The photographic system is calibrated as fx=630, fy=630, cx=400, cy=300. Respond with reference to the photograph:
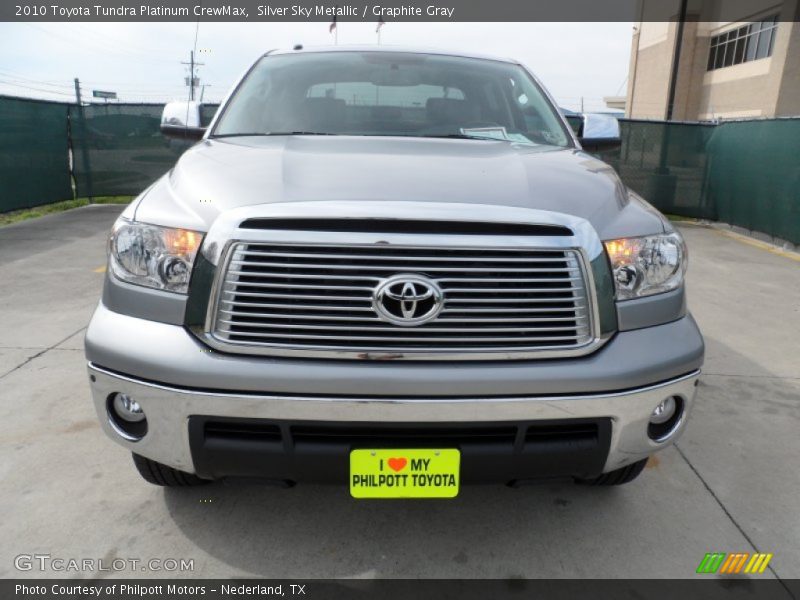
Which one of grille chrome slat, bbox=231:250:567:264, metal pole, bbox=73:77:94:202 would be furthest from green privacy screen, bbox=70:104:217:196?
grille chrome slat, bbox=231:250:567:264

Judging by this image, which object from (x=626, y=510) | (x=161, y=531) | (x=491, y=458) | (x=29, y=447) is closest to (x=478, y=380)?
(x=491, y=458)

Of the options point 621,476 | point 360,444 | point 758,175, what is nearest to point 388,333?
point 360,444

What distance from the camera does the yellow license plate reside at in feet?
6.07

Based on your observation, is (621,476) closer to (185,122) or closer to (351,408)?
(351,408)

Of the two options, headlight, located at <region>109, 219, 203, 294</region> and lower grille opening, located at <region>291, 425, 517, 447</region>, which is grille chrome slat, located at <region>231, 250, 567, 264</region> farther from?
lower grille opening, located at <region>291, 425, 517, 447</region>

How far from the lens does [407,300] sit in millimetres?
Answer: 1778

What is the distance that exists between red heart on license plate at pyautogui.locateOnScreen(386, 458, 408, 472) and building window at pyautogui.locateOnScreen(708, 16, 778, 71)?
35307mm

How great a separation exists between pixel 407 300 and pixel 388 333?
12cm

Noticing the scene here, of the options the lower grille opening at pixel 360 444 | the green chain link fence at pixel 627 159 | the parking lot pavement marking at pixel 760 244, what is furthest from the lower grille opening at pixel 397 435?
the green chain link fence at pixel 627 159

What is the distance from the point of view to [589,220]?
6.38ft

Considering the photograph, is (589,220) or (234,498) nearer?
(589,220)

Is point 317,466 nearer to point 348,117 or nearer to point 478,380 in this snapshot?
point 478,380

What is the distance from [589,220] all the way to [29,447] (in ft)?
8.56

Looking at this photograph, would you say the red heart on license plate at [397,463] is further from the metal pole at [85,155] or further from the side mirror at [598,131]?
the metal pole at [85,155]
